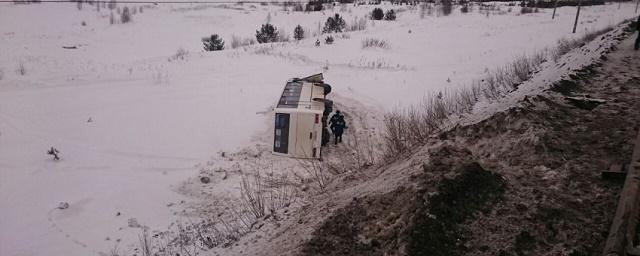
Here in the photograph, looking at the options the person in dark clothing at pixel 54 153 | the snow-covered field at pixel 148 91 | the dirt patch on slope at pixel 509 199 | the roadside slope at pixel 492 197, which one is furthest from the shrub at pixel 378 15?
the dirt patch on slope at pixel 509 199

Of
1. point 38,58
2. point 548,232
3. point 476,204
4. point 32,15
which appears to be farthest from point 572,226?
point 32,15

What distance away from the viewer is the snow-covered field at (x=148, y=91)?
7.97 meters

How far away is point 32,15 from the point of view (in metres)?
28.5

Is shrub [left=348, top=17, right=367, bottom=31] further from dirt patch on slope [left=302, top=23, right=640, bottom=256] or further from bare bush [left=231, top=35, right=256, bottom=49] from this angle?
dirt patch on slope [left=302, top=23, right=640, bottom=256]

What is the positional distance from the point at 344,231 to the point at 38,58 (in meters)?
19.3

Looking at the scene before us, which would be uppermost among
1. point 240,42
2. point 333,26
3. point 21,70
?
point 333,26

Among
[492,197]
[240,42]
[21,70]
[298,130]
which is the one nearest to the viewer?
[492,197]

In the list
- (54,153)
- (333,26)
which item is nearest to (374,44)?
(333,26)

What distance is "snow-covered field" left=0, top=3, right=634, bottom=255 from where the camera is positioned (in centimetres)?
797

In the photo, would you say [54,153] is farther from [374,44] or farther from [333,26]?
[333,26]

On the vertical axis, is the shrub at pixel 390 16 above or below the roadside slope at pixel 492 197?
above

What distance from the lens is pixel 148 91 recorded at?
14.4m

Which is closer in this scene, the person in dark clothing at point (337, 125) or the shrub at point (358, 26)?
the person in dark clothing at point (337, 125)

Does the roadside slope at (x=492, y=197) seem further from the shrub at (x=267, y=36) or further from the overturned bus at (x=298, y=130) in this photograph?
the shrub at (x=267, y=36)
